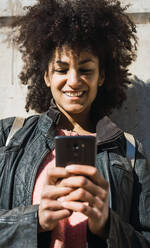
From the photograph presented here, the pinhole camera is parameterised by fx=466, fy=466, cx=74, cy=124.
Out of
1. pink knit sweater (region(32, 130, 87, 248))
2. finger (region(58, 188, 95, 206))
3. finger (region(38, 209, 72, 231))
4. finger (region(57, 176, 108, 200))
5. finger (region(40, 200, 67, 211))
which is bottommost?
pink knit sweater (region(32, 130, 87, 248))

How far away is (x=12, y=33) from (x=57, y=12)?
1.81 feet

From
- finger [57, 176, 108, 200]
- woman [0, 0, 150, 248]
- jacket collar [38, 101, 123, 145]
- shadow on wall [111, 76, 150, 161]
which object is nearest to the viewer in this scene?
finger [57, 176, 108, 200]

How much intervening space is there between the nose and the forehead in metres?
0.07

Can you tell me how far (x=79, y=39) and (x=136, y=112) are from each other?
28.7 inches

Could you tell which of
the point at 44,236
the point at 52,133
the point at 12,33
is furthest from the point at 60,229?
the point at 12,33

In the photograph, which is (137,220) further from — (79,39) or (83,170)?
(79,39)

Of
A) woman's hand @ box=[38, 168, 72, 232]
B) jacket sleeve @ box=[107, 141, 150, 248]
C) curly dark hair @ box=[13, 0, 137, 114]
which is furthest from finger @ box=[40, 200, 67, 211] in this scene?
curly dark hair @ box=[13, 0, 137, 114]

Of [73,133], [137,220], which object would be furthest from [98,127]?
[137,220]

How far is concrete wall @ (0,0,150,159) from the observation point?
2.95 m

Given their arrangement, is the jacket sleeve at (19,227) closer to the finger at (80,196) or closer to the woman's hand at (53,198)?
the woman's hand at (53,198)

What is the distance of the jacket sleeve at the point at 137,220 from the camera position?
1930 millimetres

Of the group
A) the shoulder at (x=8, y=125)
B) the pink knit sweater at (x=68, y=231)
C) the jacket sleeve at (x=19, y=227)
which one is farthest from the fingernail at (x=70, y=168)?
the shoulder at (x=8, y=125)

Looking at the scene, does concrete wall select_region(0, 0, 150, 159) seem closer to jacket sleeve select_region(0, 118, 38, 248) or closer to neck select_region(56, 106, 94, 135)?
neck select_region(56, 106, 94, 135)

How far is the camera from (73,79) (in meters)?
2.33
